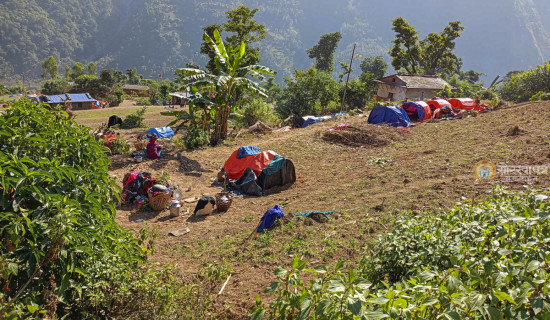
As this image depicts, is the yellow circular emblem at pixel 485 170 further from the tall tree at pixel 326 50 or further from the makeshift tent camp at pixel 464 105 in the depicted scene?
the tall tree at pixel 326 50

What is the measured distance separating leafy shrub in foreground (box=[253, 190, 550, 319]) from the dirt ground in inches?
19.7

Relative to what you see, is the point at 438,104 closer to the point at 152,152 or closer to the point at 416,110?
the point at 416,110

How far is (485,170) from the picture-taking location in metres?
7.18

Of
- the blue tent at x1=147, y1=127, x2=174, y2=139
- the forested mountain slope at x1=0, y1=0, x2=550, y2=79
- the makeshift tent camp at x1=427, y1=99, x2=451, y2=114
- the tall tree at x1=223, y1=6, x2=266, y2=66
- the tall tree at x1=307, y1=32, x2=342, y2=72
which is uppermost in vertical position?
the forested mountain slope at x1=0, y1=0, x2=550, y2=79

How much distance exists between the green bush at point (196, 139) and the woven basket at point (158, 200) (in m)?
5.93

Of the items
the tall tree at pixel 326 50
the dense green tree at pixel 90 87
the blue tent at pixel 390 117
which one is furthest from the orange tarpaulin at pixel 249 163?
the dense green tree at pixel 90 87

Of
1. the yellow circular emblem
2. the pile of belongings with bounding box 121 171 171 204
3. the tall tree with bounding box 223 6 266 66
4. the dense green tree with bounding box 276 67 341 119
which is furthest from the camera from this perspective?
the dense green tree with bounding box 276 67 341 119

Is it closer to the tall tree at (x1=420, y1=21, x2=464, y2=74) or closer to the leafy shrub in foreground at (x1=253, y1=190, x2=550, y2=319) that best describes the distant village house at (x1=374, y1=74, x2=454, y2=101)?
the tall tree at (x1=420, y1=21, x2=464, y2=74)

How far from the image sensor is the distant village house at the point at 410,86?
95.8 feet

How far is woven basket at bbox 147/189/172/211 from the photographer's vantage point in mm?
7547

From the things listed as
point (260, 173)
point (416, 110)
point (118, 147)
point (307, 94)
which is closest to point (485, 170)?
point (260, 173)

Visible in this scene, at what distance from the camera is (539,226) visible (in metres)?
2.42

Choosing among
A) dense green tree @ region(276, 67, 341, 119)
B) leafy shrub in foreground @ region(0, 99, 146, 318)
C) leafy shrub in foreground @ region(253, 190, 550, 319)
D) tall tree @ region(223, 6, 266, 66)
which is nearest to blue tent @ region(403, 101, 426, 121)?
dense green tree @ region(276, 67, 341, 119)

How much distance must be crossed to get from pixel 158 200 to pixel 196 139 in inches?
240
